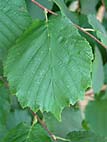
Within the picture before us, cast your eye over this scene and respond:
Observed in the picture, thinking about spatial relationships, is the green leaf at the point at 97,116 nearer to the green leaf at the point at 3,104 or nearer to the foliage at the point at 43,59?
the green leaf at the point at 3,104

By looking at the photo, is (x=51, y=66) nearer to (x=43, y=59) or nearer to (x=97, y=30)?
(x=43, y=59)

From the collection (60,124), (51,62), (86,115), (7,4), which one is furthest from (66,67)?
(86,115)

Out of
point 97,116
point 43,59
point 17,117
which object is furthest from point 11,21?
point 97,116

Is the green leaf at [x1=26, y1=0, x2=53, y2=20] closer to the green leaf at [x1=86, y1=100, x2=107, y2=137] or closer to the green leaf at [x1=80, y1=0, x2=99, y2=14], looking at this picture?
the green leaf at [x1=80, y1=0, x2=99, y2=14]

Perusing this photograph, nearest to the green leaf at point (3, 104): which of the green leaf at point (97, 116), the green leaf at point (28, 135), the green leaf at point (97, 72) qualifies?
the green leaf at point (28, 135)

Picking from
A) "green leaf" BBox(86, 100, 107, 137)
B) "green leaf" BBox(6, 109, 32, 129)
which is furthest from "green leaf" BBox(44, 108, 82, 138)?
"green leaf" BBox(86, 100, 107, 137)
